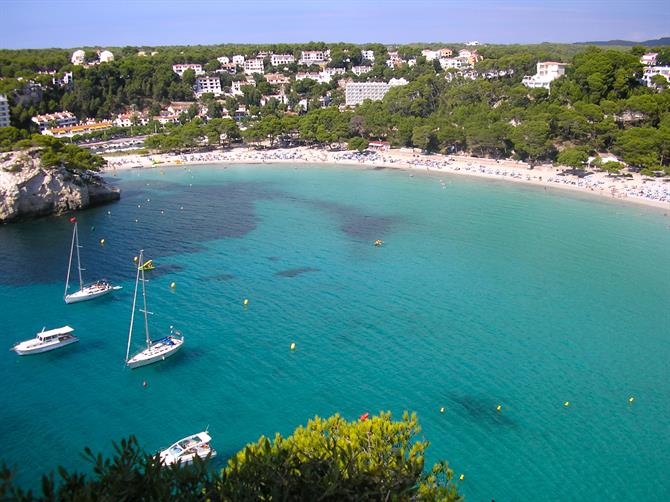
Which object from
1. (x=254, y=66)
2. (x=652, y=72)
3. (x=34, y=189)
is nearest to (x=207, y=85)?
(x=254, y=66)

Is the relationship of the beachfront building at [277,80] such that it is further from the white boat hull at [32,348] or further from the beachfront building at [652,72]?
the white boat hull at [32,348]

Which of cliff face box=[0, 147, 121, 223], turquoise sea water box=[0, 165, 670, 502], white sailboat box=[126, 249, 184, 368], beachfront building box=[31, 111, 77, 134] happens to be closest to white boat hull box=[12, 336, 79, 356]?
turquoise sea water box=[0, 165, 670, 502]

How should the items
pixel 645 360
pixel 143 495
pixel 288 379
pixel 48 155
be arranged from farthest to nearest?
pixel 48 155 < pixel 645 360 < pixel 288 379 < pixel 143 495

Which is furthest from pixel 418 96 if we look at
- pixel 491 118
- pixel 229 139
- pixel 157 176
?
pixel 157 176

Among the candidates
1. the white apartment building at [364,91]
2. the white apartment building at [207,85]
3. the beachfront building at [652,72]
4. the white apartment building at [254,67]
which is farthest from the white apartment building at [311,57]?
the beachfront building at [652,72]

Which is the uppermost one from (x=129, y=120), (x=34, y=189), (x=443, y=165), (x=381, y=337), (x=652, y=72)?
(x=652, y=72)

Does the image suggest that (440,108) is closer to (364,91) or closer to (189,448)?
(364,91)

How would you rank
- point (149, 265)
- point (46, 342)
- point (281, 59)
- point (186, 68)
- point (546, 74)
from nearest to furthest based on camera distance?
1. point (46, 342)
2. point (149, 265)
3. point (546, 74)
4. point (186, 68)
5. point (281, 59)

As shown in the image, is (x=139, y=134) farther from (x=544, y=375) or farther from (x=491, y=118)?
(x=544, y=375)
